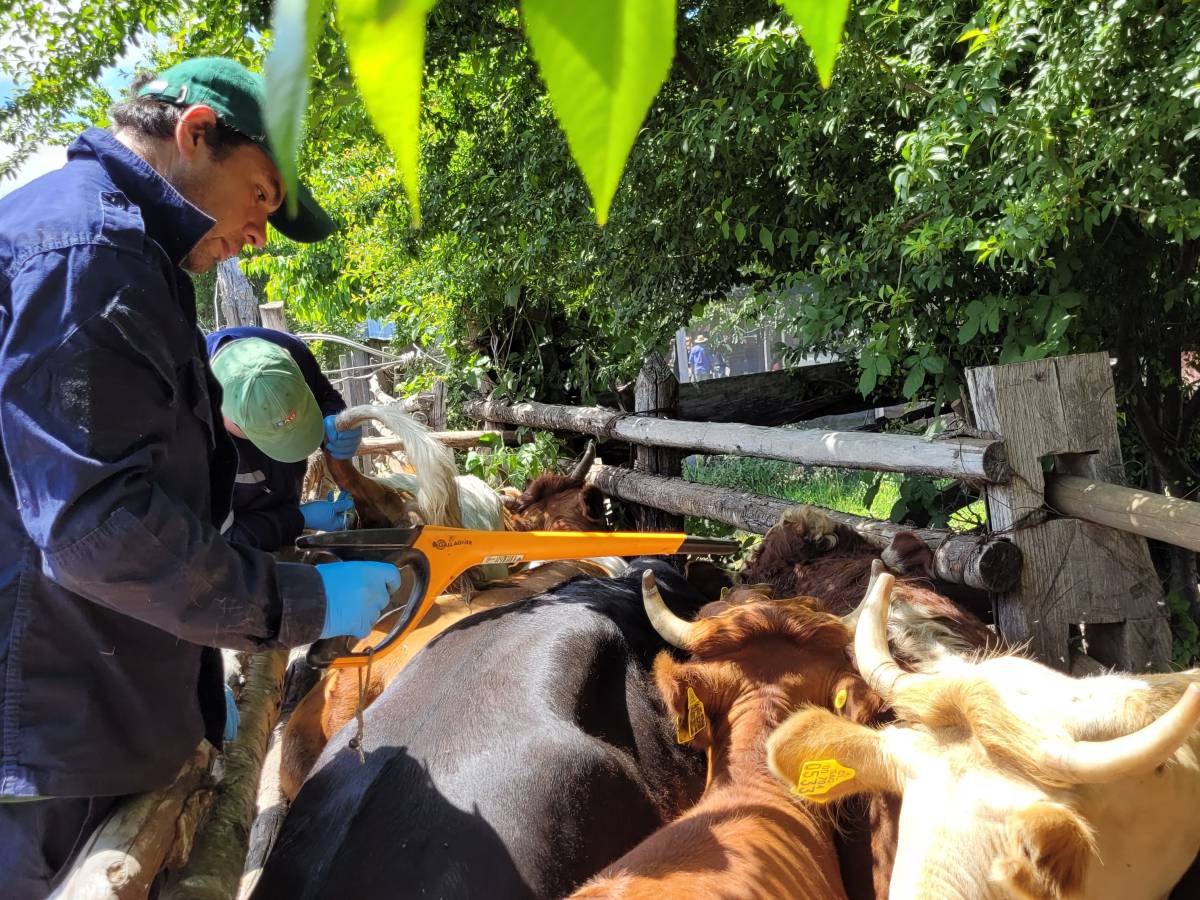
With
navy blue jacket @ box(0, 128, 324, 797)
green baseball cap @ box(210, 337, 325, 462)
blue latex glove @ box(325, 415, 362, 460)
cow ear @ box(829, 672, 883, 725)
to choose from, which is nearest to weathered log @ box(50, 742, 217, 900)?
navy blue jacket @ box(0, 128, 324, 797)

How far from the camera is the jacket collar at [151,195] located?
1859mm

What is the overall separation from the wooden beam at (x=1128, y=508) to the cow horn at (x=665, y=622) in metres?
1.24

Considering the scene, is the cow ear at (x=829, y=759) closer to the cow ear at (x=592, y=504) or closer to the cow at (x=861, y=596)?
the cow at (x=861, y=596)

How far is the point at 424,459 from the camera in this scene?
3.68 m

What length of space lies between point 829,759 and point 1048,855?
464mm

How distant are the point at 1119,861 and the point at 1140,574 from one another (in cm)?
141

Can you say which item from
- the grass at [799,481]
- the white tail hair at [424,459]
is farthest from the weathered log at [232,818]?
the grass at [799,481]

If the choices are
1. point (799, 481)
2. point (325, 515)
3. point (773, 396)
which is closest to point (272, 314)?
point (773, 396)

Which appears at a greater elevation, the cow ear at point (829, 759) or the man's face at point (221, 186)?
the man's face at point (221, 186)

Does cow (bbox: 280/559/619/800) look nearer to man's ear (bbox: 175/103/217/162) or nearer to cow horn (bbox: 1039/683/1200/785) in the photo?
man's ear (bbox: 175/103/217/162)

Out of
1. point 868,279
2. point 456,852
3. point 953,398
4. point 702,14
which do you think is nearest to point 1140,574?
point 953,398

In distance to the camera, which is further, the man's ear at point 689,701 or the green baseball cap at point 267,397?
the green baseball cap at point 267,397

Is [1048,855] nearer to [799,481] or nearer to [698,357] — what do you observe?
[799,481]

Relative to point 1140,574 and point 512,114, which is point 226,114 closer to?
point 1140,574
